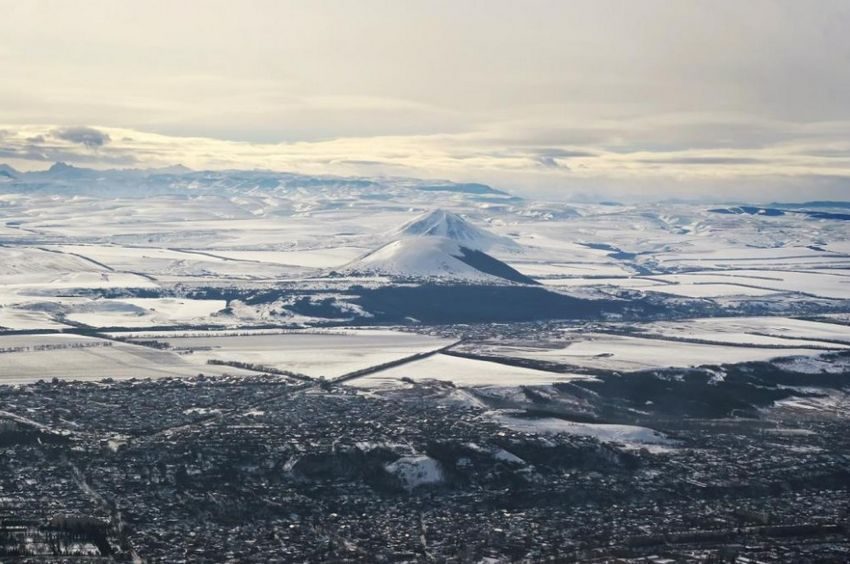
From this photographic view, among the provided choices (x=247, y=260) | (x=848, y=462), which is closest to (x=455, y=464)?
(x=848, y=462)

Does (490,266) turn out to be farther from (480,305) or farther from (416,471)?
(416,471)

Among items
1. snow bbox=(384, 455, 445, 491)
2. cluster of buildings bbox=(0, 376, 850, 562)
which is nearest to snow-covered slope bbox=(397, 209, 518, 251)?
cluster of buildings bbox=(0, 376, 850, 562)

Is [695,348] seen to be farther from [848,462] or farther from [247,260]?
[247,260]

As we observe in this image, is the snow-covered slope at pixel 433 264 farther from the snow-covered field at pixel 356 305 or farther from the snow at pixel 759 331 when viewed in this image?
the snow at pixel 759 331

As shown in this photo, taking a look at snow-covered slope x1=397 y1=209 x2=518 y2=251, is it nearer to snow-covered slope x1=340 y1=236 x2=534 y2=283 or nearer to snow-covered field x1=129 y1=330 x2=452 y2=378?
snow-covered slope x1=340 y1=236 x2=534 y2=283

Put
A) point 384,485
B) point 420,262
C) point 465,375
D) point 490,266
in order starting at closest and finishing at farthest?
1. point 384,485
2. point 465,375
3. point 420,262
4. point 490,266

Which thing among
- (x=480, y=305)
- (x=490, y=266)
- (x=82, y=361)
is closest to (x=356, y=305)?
(x=480, y=305)

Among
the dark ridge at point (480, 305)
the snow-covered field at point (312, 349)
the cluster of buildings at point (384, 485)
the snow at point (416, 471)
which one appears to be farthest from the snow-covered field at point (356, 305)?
the snow at point (416, 471)
